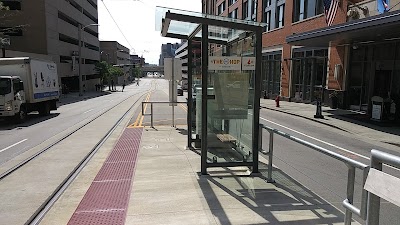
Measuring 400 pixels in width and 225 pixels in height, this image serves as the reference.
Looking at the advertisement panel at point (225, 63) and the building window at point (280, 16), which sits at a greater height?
the building window at point (280, 16)

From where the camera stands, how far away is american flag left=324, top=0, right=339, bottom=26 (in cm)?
2269

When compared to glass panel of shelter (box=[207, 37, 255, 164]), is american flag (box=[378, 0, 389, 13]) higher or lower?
higher

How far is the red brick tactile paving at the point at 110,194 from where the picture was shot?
4.95 meters

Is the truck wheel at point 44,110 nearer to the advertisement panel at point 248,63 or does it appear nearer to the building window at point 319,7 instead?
the advertisement panel at point 248,63

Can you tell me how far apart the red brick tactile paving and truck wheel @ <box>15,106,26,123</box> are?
34.6 feet

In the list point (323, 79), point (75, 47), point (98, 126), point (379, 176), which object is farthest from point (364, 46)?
point (75, 47)

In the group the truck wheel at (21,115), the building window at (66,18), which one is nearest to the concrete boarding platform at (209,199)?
the truck wheel at (21,115)

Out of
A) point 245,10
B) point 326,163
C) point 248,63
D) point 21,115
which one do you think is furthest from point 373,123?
point 245,10

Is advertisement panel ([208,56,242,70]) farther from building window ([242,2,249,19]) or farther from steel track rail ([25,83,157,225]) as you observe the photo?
building window ([242,2,249,19])

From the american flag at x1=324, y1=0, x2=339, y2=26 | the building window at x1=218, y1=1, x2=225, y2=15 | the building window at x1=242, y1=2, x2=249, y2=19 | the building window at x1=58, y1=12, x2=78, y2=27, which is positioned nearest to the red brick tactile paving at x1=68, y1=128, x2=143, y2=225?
the american flag at x1=324, y1=0, x2=339, y2=26

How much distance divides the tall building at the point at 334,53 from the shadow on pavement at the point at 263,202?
22.2 feet

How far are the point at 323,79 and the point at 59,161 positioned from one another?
22.2m

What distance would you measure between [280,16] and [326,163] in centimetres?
2932

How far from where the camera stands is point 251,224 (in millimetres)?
4641
